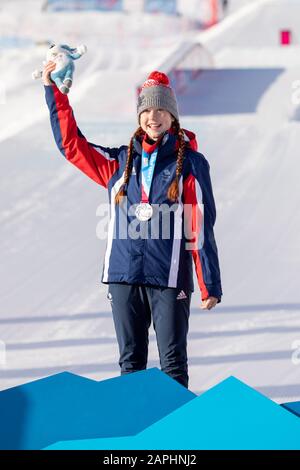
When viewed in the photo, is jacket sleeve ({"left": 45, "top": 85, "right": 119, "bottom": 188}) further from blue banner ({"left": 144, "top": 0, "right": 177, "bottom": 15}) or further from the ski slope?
blue banner ({"left": 144, "top": 0, "right": 177, "bottom": 15})

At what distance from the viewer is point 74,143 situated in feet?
15.8

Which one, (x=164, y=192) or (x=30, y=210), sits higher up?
(x=30, y=210)

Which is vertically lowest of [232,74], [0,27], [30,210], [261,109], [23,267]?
[23,267]

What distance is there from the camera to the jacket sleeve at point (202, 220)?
4.71m

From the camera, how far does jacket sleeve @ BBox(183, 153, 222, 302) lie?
471cm

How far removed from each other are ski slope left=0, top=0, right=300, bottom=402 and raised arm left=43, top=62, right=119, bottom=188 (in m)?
1.61

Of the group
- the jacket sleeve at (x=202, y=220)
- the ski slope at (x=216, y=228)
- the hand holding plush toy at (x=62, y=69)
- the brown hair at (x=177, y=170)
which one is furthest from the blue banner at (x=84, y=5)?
the jacket sleeve at (x=202, y=220)

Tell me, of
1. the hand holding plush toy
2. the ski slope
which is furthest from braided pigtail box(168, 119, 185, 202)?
the ski slope

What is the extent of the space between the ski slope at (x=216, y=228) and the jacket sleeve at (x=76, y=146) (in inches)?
63.4

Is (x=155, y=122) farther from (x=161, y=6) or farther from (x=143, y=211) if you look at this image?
(x=161, y=6)

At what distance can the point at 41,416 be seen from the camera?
11.5 feet

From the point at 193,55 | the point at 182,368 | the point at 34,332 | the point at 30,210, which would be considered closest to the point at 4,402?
the point at 182,368

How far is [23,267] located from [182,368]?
142 inches

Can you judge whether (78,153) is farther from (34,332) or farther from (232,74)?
(232,74)
